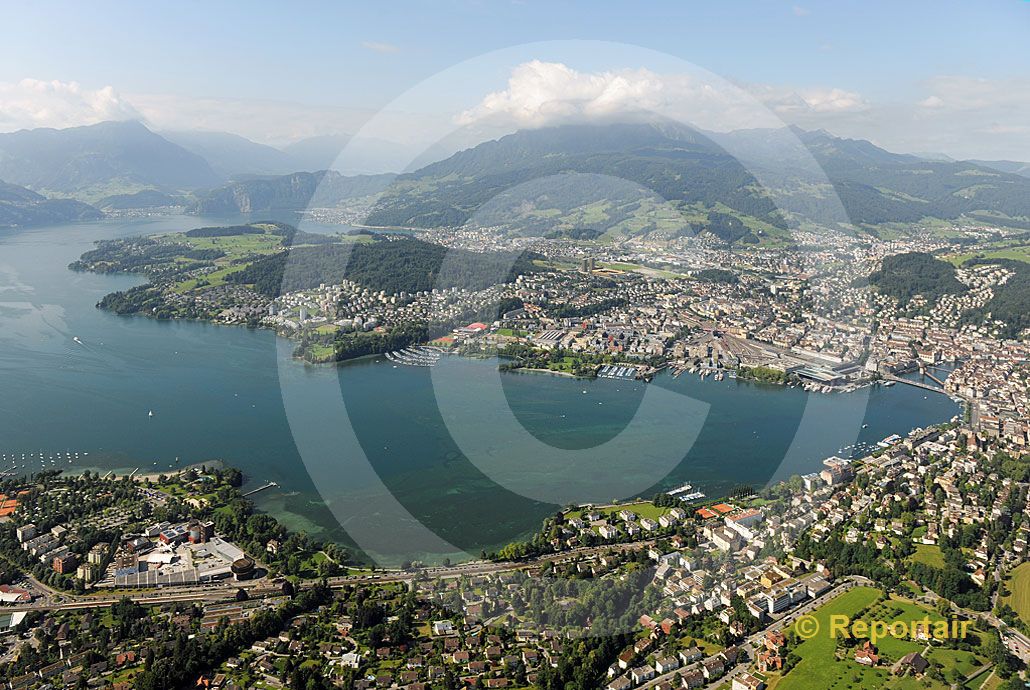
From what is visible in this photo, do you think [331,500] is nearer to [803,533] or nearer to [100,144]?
[803,533]

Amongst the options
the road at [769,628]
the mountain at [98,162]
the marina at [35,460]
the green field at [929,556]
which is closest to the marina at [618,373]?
the green field at [929,556]

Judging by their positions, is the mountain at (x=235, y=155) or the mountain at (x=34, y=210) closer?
the mountain at (x=34, y=210)

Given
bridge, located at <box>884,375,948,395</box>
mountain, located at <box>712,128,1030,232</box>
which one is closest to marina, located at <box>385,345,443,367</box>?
bridge, located at <box>884,375,948,395</box>

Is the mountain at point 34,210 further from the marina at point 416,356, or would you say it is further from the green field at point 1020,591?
the green field at point 1020,591

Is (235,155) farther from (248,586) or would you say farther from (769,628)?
(769,628)

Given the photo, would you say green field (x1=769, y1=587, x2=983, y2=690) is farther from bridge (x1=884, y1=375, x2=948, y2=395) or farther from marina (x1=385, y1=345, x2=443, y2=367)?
marina (x1=385, y1=345, x2=443, y2=367)
